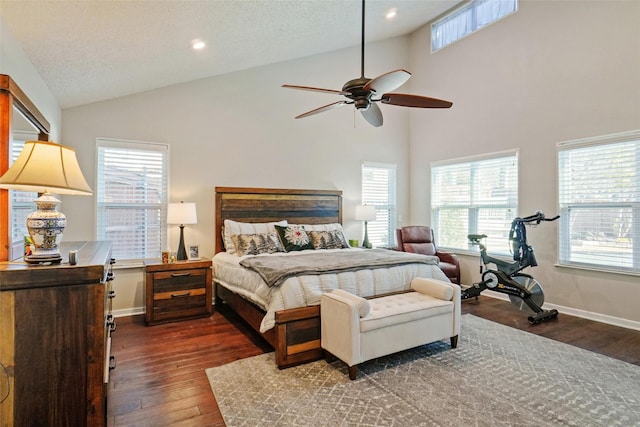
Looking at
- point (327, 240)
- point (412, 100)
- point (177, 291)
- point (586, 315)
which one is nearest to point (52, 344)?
point (177, 291)

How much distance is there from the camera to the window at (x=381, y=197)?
6219mm

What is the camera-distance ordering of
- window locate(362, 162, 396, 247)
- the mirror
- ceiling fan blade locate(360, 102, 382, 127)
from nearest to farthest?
the mirror < ceiling fan blade locate(360, 102, 382, 127) < window locate(362, 162, 396, 247)

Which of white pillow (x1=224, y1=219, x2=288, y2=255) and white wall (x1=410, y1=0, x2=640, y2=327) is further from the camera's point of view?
white pillow (x1=224, y1=219, x2=288, y2=255)

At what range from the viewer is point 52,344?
1562 mm

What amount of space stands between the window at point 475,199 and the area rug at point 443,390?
2356 mm

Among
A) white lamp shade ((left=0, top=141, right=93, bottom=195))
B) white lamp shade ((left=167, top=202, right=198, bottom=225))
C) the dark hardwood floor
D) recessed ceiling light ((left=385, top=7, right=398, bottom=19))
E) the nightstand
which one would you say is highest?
recessed ceiling light ((left=385, top=7, right=398, bottom=19))

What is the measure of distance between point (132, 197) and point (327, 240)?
8.58 feet

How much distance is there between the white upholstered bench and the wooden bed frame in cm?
15

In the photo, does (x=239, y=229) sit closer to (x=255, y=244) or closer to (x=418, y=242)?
(x=255, y=244)

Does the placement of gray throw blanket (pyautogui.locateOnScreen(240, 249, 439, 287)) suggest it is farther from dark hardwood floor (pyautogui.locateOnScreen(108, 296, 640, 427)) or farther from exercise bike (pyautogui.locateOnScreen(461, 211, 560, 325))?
exercise bike (pyautogui.locateOnScreen(461, 211, 560, 325))

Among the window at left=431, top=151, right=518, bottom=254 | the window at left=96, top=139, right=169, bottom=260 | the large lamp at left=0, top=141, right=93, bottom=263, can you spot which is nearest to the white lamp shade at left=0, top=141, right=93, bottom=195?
the large lamp at left=0, top=141, right=93, bottom=263

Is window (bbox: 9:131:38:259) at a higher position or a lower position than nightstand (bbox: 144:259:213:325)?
higher

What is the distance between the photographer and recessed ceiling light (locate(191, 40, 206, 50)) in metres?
3.39

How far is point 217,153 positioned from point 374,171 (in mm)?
2907
